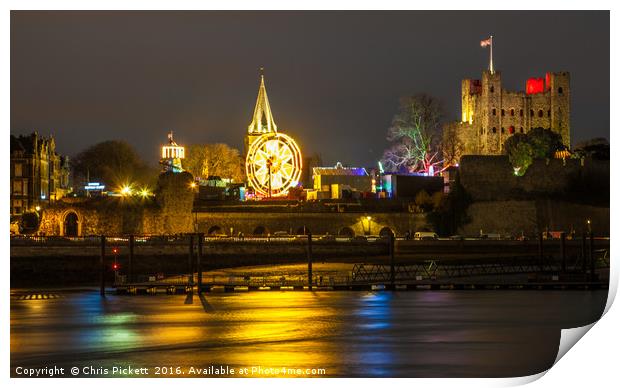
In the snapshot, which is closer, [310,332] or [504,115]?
[310,332]

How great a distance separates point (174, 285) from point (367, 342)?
1215 cm

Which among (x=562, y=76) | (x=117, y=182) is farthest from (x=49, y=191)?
(x=562, y=76)

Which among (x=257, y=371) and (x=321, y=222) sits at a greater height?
(x=321, y=222)

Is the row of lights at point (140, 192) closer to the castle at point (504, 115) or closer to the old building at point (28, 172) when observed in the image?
the old building at point (28, 172)

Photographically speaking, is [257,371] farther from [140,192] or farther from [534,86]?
[534,86]

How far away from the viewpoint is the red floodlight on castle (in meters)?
77.4

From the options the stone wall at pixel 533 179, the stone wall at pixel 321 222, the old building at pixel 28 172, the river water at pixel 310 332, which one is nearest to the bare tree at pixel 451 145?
the stone wall at pixel 321 222

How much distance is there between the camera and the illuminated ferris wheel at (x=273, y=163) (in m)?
61.8

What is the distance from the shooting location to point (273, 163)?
61844mm

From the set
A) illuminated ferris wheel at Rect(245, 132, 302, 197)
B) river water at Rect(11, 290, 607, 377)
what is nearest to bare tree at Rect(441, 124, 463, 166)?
illuminated ferris wheel at Rect(245, 132, 302, 197)

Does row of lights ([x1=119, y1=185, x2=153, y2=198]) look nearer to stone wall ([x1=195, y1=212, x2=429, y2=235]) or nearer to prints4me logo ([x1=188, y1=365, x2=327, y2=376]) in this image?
stone wall ([x1=195, y1=212, x2=429, y2=235])

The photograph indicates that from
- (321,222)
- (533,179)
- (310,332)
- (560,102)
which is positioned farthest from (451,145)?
(310,332)

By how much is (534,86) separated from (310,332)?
60342 mm

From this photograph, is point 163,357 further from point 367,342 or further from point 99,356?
point 367,342
